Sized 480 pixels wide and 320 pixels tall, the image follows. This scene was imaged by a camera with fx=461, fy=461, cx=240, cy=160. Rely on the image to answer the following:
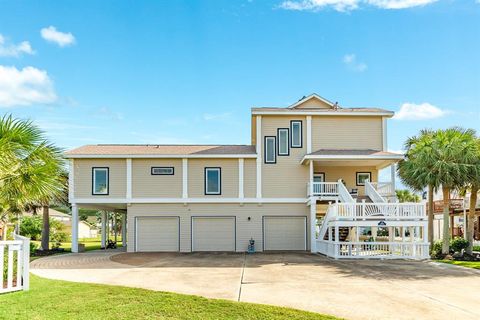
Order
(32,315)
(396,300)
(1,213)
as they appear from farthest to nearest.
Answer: (1,213) → (396,300) → (32,315)

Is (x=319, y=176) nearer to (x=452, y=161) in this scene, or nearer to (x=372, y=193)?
(x=372, y=193)

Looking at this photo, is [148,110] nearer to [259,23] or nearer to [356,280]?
[259,23]

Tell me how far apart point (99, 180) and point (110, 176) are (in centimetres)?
62

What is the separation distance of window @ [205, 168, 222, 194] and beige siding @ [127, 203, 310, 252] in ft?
2.43

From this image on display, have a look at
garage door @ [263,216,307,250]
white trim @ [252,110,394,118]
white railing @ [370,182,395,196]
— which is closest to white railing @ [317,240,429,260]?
white railing @ [370,182,395,196]

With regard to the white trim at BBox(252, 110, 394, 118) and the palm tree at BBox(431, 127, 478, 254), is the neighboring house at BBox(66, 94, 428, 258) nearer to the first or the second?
the white trim at BBox(252, 110, 394, 118)

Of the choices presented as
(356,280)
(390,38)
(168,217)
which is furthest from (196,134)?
(356,280)

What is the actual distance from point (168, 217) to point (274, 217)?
18.4 ft

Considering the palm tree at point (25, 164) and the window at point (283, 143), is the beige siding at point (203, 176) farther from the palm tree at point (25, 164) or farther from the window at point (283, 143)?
the palm tree at point (25, 164)

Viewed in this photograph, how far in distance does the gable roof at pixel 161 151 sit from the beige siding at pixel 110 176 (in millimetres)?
450

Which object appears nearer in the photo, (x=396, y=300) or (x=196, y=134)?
(x=396, y=300)

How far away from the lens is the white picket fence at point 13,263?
9.45m

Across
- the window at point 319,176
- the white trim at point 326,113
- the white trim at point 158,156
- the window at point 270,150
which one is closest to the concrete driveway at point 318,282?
the white trim at point 158,156

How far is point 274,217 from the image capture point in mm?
24391
